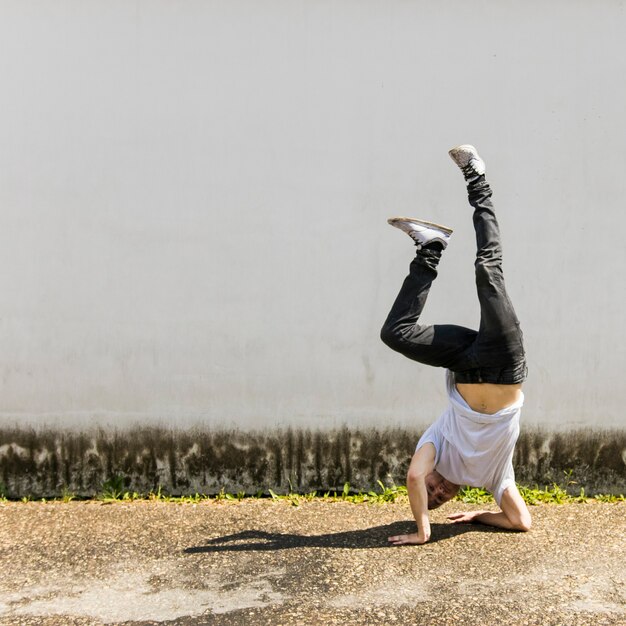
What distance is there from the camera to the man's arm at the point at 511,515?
3.95 m

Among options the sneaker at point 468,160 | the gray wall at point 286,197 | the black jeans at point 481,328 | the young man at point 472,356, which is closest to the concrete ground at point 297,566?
the young man at point 472,356

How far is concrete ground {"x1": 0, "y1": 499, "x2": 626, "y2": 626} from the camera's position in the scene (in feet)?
10.5

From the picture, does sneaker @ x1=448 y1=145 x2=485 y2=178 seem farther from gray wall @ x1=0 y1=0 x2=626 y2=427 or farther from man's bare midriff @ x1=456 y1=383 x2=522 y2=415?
man's bare midriff @ x1=456 y1=383 x2=522 y2=415

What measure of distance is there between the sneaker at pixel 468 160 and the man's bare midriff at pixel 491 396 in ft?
3.59

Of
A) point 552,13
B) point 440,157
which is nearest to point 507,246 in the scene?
point 440,157

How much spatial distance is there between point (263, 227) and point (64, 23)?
1.67 meters

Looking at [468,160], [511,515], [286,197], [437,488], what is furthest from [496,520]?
[286,197]

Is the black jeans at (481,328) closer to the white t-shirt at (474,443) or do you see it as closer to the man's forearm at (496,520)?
the white t-shirt at (474,443)

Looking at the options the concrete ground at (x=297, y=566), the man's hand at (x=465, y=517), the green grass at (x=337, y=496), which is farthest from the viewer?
the green grass at (x=337, y=496)

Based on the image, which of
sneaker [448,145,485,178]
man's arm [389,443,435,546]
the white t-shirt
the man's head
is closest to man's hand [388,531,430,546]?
man's arm [389,443,435,546]

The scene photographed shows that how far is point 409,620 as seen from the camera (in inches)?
123

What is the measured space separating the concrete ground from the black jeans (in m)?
0.95

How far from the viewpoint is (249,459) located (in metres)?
4.62

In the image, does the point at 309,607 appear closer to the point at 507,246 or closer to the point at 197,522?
the point at 197,522
